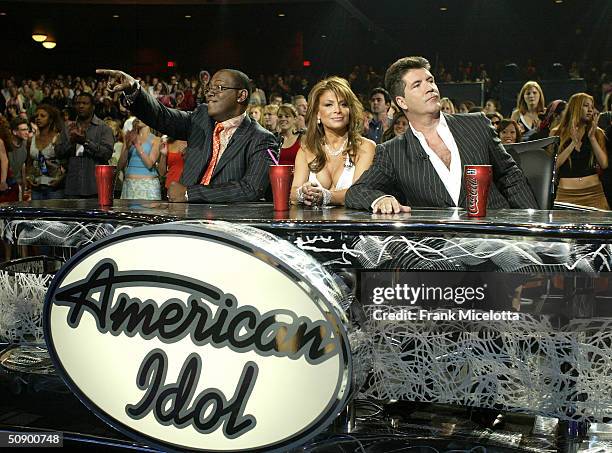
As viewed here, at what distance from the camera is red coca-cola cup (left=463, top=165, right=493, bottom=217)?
1.70 metres

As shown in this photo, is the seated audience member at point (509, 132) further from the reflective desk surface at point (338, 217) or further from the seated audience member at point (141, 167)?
the reflective desk surface at point (338, 217)

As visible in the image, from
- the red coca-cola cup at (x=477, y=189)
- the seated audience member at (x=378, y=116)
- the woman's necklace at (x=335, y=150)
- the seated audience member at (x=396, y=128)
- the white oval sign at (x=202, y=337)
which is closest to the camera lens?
the white oval sign at (x=202, y=337)

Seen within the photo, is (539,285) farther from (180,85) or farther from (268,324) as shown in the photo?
(180,85)

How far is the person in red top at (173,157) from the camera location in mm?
4910

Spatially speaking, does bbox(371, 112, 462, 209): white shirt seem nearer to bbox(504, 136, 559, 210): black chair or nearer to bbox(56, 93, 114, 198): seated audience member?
bbox(504, 136, 559, 210): black chair

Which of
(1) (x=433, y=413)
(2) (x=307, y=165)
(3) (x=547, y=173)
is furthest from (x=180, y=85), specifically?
(1) (x=433, y=413)

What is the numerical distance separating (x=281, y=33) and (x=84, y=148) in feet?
14.1

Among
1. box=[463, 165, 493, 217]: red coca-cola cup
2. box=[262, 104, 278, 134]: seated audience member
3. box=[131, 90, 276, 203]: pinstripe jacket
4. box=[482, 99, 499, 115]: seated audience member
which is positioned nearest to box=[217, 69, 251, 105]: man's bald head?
box=[131, 90, 276, 203]: pinstripe jacket

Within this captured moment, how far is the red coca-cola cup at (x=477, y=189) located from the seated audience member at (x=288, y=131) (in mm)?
2883

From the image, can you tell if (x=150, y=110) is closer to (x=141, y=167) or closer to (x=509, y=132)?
(x=141, y=167)

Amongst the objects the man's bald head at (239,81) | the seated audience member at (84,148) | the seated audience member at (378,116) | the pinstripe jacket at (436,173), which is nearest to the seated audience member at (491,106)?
the seated audience member at (378,116)

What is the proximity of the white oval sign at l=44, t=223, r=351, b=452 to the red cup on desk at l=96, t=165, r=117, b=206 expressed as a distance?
0.65m

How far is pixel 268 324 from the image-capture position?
1379 millimetres

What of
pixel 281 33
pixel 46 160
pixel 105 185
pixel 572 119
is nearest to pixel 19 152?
pixel 46 160
